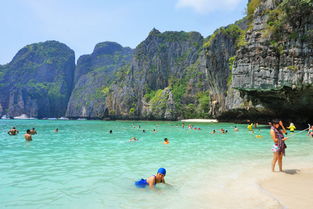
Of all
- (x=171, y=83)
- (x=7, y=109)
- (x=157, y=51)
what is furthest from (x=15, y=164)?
(x=7, y=109)

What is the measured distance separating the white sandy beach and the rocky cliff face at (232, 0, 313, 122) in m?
30.2

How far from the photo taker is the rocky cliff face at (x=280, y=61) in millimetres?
35531

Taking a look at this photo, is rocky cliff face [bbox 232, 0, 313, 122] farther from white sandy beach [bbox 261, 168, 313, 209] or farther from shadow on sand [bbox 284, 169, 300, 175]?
white sandy beach [bbox 261, 168, 313, 209]

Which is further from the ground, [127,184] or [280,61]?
[280,61]

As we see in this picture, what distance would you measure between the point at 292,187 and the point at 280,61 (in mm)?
35885

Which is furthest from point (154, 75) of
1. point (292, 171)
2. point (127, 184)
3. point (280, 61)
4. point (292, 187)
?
point (292, 187)

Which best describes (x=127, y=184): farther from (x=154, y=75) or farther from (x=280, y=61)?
(x=154, y=75)

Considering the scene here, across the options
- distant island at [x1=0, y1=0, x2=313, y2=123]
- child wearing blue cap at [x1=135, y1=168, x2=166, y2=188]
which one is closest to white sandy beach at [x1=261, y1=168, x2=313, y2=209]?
child wearing blue cap at [x1=135, y1=168, x2=166, y2=188]

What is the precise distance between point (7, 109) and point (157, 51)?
13578cm

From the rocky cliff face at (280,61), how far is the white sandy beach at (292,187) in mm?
30197

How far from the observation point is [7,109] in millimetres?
188000

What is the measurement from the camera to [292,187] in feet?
24.1

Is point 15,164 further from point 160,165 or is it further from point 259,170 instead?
point 259,170

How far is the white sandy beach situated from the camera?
6.04m
